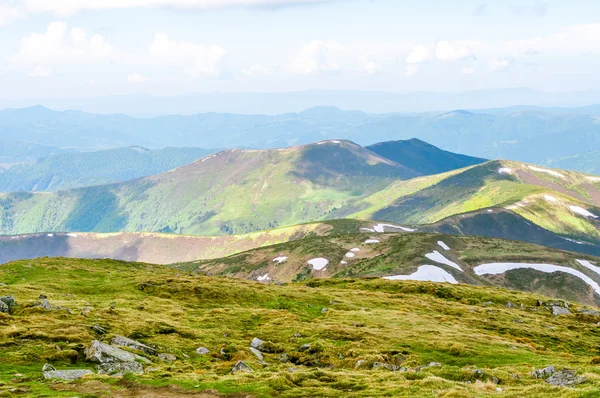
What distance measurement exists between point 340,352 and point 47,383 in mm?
25833

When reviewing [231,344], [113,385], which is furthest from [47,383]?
[231,344]

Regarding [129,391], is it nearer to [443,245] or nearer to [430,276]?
[430,276]

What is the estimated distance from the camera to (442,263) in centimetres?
14562

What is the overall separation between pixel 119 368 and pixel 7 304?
840 inches

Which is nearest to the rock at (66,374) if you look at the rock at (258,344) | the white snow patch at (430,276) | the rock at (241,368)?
the rock at (241,368)

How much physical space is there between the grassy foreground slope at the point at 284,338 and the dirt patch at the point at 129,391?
12 cm

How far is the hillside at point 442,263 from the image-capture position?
468 ft

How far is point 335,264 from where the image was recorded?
172875 mm

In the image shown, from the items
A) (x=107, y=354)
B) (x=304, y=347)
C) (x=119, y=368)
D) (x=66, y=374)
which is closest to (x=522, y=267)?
(x=304, y=347)

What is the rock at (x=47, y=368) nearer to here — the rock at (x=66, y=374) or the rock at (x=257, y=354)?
the rock at (x=66, y=374)

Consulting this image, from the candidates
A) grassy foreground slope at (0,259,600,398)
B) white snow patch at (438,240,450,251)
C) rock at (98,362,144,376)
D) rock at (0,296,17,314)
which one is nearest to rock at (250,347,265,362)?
grassy foreground slope at (0,259,600,398)

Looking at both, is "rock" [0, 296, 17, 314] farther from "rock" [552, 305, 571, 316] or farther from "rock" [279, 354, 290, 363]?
"rock" [552, 305, 571, 316]

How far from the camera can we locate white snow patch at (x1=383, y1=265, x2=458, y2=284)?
13325 cm

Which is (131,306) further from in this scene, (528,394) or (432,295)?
(432,295)
